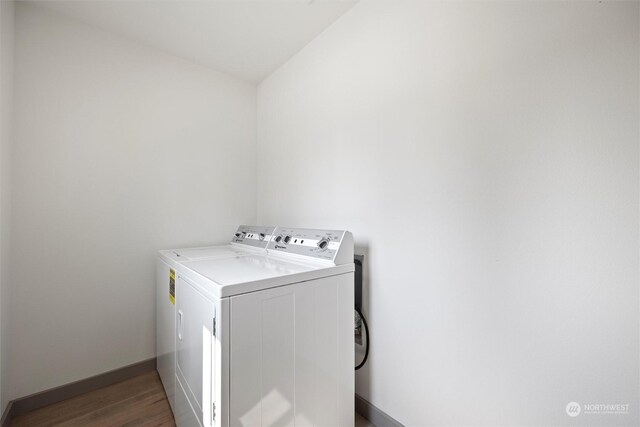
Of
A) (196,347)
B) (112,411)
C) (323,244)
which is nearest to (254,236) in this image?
(323,244)

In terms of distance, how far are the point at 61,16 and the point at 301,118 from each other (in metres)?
1.63

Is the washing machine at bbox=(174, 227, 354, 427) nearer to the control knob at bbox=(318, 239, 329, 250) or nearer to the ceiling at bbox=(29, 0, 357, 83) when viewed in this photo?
the control knob at bbox=(318, 239, 329, 250)

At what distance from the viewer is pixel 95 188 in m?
1.76

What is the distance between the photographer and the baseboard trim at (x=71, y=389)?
150 cm

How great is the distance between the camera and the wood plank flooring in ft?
4.80

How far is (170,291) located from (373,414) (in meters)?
1.35

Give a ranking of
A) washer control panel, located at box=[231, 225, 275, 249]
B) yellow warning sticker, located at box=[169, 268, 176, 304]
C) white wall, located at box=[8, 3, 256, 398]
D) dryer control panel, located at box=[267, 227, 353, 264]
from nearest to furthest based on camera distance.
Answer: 1. dryer control panel, located at box=[267, 227, 353, 264]
2. yellow warning sticker, located at box=[169, 268, 176, 304]
3. white wall, located at box=[8, 3, 256, 398]
4. washer control panel, located at box=[231, 225, 275, 249]

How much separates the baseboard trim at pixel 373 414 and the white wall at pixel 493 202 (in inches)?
1.8

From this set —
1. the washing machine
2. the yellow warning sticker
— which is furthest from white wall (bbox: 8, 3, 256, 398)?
the washing machine

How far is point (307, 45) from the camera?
197 cm

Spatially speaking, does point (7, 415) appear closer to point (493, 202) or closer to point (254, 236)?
point (254, 236)

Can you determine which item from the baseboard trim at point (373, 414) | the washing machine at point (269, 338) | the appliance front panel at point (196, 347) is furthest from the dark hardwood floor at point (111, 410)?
the baseboard trim at point (373, 414)

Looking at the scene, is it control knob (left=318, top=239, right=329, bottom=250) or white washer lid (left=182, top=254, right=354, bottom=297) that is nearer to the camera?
white washer lid (left=182, top=254, right=354, bottom=297)

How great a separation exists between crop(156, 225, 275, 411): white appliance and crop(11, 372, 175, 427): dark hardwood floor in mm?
80
